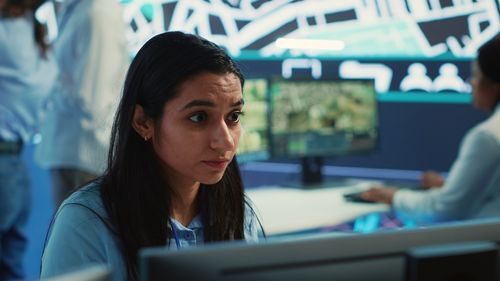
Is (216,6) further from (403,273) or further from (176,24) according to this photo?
(403,273)

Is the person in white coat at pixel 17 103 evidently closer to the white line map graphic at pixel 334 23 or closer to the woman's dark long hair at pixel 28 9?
the woman's dark long hair at pixel 28 9

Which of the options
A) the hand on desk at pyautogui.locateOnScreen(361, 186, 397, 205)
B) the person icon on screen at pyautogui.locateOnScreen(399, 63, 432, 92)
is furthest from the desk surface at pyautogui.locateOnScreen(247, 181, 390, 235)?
the person icon on screen at pyautogui.locateOnScreen(399, 63, 432, 92)

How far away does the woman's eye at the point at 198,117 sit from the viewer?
4.58ft

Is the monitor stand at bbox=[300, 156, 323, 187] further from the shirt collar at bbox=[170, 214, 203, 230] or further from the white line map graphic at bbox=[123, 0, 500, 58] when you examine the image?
the shirt collar at bbox=[170, 214, 203, 230]

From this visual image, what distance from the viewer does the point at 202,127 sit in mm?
1396

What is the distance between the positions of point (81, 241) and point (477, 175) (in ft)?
5.60

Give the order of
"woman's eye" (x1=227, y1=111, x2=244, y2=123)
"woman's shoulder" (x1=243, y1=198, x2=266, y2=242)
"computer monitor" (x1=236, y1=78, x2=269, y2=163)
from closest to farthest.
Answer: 1. "woman's eye" (x1=227, y1=111, x2=244, y2=123)
2. "woman's shoulder" (x1=243, y1=198, x2=266, y2=242)
3. "computer monitor" (x1=236, y1=78, x2=269, y2=163)

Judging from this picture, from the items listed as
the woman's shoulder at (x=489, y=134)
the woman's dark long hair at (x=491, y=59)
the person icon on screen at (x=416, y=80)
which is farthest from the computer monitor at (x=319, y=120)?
the woman's shoulder at (x=489, y=134)

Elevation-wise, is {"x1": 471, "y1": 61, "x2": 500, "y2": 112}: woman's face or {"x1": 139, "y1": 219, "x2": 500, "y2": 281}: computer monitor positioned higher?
{"x1": 471, "y1": 61, "x2": 500, "y2": 112}: woman's face

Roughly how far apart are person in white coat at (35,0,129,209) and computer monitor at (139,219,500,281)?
1948mm

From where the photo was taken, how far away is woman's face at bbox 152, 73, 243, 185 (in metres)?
1.39

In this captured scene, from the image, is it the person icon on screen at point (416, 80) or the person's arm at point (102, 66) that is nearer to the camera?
the person's arm at point (102, 66)

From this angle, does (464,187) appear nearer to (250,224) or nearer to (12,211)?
(250,224)

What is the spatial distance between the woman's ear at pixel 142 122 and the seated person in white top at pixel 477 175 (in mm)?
1504
